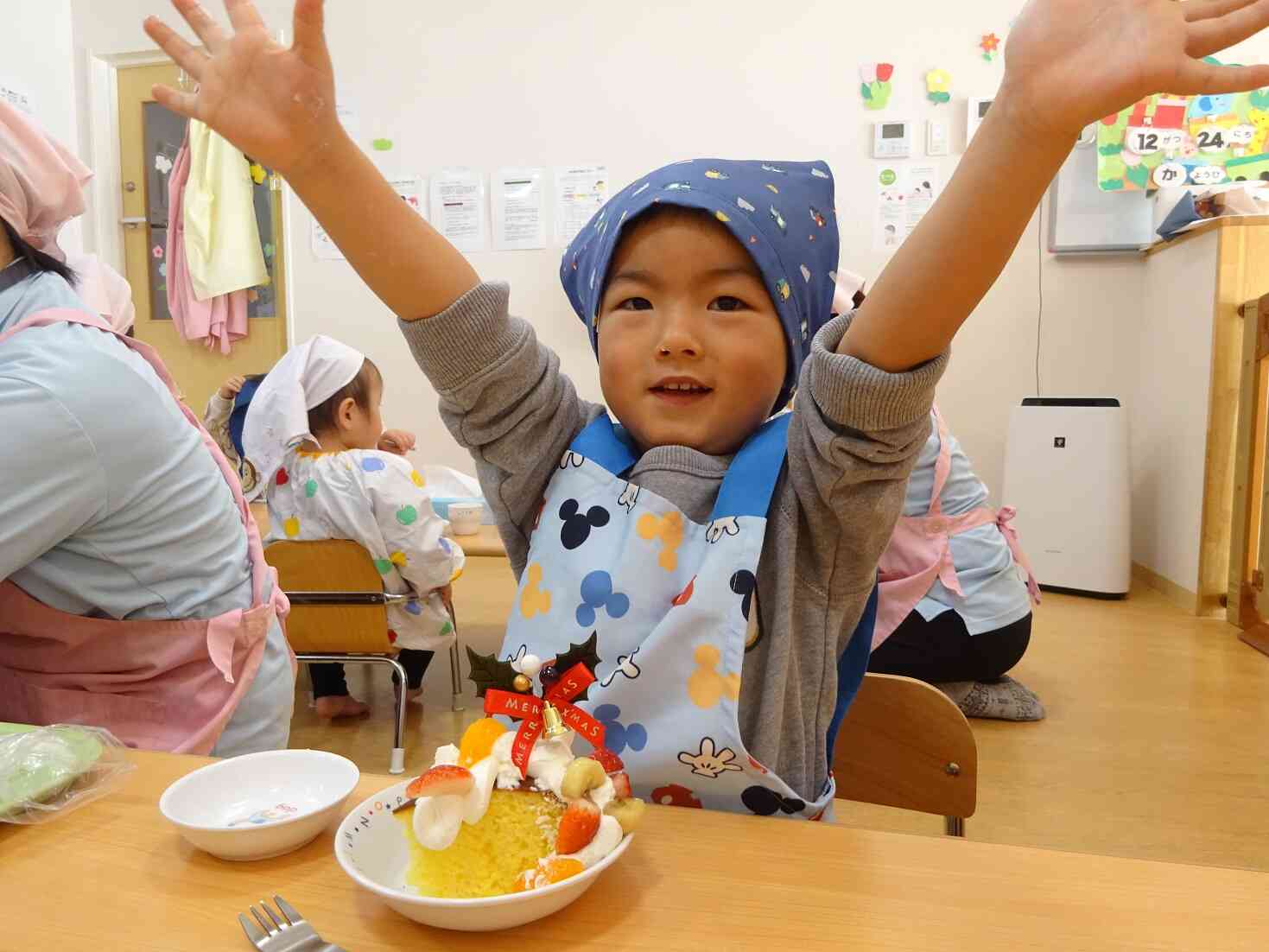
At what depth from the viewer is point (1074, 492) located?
3.48 metres

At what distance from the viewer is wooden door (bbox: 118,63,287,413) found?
4.23 meters

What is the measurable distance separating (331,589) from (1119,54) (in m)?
2.10

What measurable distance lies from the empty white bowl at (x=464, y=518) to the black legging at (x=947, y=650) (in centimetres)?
127

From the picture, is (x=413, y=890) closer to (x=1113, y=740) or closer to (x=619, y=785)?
(x=619, y=785)

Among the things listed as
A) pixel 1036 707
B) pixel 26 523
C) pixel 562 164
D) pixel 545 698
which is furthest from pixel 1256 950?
pixel 562 164

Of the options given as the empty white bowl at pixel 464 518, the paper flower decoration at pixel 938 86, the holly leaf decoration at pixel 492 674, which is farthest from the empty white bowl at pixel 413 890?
the paper flower decoration at pixel 938 86

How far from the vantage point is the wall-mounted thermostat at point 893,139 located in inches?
150

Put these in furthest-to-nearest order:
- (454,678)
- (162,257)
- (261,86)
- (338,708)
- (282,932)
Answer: (162,257) → (454,678) → (338,708) → (261,86) → (282,932)

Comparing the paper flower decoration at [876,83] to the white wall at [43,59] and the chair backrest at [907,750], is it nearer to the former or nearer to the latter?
the white wall at [43,59]

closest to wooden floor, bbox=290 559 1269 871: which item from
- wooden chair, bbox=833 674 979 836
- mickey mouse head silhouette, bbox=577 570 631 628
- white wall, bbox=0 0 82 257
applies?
wooden chair, bbox=833 674 979 836

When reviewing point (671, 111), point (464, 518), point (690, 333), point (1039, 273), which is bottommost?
point (464, 518)

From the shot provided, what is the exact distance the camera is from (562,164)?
4.12 metres

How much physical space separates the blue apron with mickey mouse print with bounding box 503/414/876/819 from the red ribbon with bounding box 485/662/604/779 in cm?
17

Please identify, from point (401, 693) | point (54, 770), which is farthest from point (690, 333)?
point (401, 693)
